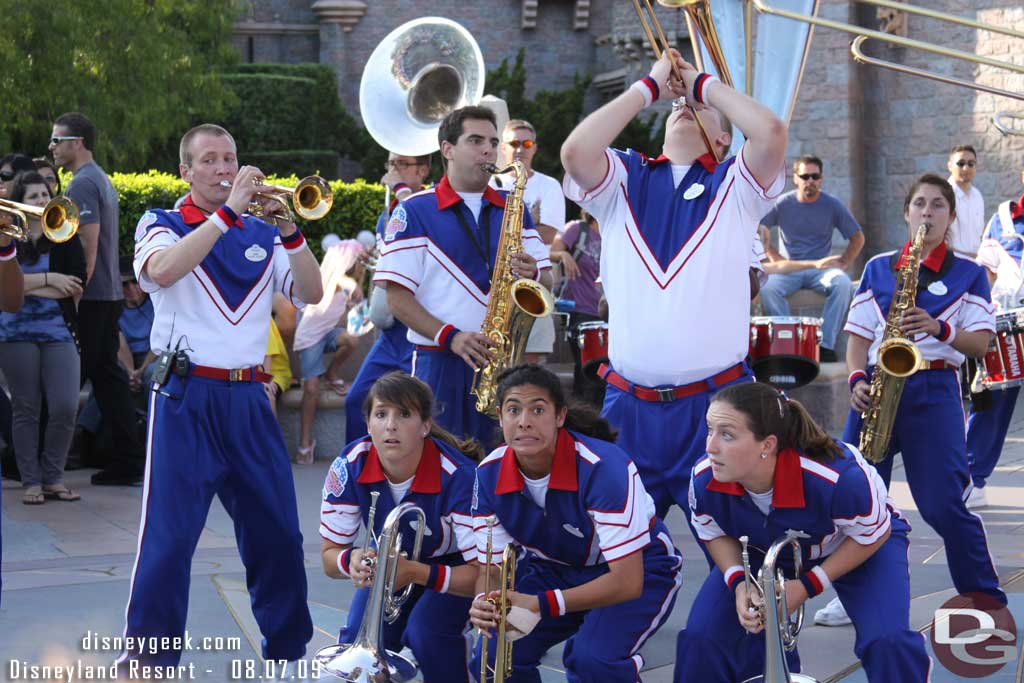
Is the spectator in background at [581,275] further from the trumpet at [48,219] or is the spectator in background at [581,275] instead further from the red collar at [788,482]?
the red collar at [788,482]

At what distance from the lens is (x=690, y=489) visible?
4.13 m

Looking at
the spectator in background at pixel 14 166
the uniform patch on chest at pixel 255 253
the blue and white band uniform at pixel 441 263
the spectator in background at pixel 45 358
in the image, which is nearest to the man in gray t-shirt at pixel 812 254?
the spectator in background at pixel 45 358

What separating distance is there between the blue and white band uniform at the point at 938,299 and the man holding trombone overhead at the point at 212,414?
2.18m

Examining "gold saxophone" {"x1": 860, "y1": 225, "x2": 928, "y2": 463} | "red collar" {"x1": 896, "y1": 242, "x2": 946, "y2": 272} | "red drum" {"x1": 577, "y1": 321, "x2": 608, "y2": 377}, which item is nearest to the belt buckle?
"gold saxophone" {"x1": 860, "y1": 225, "x2": 928, "y2": 463}

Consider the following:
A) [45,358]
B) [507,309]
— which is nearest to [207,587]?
[507,309]

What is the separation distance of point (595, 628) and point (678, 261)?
114cm

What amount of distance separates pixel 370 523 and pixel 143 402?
5299mm

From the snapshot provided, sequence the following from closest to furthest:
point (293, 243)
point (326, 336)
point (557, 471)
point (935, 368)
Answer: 1. point (557, 471)
2. point (293, 243)
3. point (935, 368)
4. point (326, 336)

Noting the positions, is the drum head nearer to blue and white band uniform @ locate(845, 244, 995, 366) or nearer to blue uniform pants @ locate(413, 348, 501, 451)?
blue and white band uniform @ locate(845, 244, 995, 366)

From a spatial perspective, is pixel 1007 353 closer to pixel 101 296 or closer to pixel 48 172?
pixel 101 296

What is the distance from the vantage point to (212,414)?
181 inches

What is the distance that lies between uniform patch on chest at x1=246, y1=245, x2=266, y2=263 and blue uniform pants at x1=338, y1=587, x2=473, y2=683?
1.17m

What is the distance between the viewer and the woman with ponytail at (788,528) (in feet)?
12.6

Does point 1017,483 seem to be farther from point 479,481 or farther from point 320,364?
point 479,481
